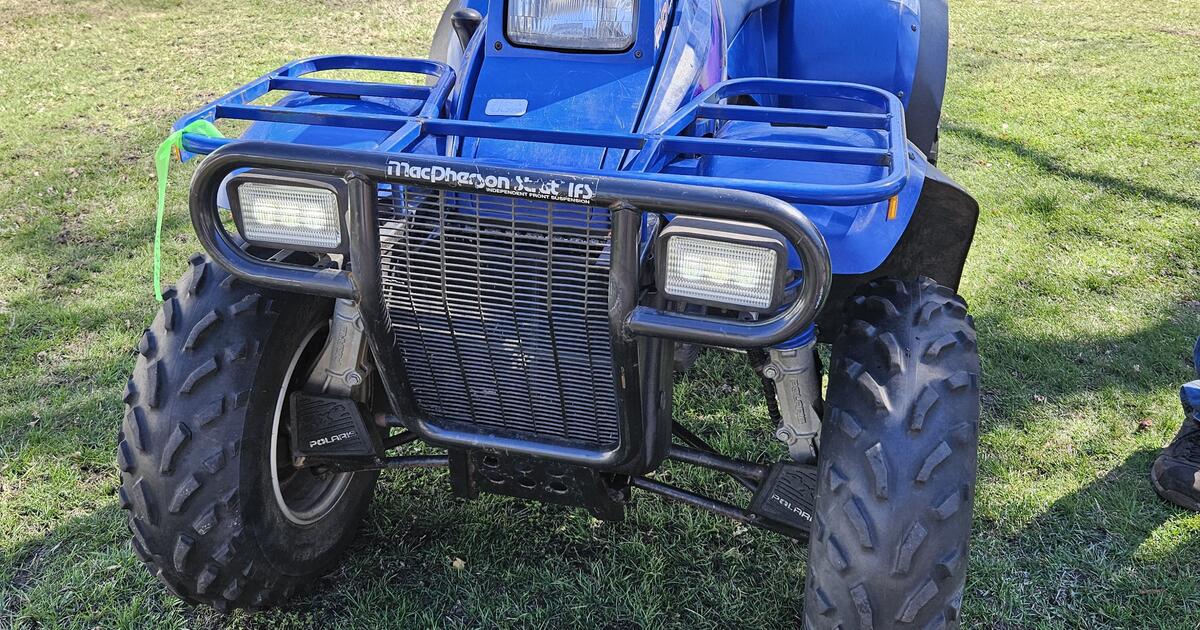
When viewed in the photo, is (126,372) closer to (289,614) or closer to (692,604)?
(289,614)

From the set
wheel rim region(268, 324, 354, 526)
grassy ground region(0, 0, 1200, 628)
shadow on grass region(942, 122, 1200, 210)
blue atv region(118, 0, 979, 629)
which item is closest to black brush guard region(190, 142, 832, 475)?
blue atv region(118, 0, 979, 629)

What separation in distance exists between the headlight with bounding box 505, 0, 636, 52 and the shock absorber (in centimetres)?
81

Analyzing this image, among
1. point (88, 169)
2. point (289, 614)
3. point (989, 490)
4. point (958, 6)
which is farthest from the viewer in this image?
point (958, 6)

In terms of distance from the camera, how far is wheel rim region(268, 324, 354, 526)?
2.47m

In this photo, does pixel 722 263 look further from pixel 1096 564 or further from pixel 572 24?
pixel 1096 564

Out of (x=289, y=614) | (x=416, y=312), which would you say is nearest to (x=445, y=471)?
(x=289, y=614)

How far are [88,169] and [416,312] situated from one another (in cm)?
460

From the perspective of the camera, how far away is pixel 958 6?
38.8 feet

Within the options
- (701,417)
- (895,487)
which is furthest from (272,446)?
(701,417)

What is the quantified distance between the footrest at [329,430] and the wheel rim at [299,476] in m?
0.05

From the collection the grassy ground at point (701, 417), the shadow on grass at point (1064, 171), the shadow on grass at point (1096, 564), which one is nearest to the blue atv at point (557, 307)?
the grassy ground at point (701, 417)

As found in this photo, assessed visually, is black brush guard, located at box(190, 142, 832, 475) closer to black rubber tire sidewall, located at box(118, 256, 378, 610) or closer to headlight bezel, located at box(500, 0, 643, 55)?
black rubber tire sidewall, located at box(118, 256, 378, 610)

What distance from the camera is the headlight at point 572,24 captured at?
2342 millimetres

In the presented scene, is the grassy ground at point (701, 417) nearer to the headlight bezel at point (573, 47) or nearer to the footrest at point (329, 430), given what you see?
the footrest at point (329, 430)
